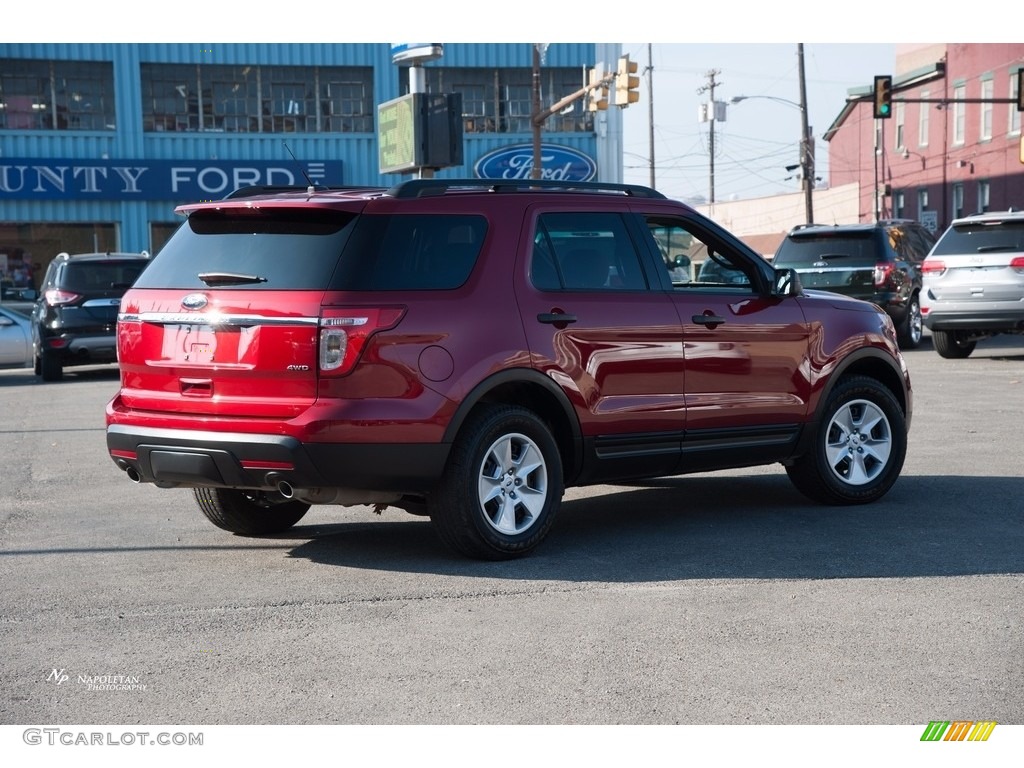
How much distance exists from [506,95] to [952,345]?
20596 millimetres

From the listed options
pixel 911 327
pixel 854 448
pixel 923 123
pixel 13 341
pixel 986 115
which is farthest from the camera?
pixel 923 123

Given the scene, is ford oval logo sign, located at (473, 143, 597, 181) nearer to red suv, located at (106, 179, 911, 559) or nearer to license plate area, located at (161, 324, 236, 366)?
red suv, located at (106, 179, 911, 559)

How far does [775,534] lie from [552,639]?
8.12ft

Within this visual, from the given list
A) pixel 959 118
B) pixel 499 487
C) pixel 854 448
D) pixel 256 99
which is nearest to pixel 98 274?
pixel 854 448

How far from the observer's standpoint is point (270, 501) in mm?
7805

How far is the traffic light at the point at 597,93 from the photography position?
2667cm

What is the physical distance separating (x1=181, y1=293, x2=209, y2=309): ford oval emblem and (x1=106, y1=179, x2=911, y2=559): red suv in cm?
1

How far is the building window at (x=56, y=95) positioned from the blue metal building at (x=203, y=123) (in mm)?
35

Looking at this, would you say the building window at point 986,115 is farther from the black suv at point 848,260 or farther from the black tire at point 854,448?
the black tire at point 854,448

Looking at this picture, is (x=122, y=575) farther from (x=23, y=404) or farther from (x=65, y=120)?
(x=65, y=120)

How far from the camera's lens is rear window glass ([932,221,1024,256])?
744 inches

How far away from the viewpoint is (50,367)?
2016 cm

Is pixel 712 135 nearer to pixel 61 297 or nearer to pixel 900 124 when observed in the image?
pixel 900 124
